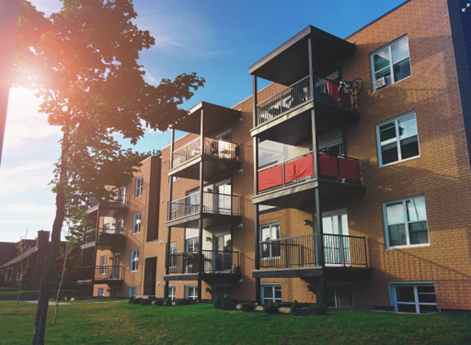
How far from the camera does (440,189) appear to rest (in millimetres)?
12016

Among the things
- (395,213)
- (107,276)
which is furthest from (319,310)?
(107,276)

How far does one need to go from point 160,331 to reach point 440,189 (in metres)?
9.20

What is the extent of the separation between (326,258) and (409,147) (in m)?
4.77

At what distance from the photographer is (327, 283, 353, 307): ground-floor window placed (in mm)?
14234

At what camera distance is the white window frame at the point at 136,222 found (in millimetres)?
32784

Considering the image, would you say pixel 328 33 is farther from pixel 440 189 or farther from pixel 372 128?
pixel 440 189

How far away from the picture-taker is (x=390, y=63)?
46.9 feet

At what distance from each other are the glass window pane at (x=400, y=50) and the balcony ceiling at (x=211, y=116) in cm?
952

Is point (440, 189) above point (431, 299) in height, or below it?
above

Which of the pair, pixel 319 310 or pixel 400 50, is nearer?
pixel 319 310

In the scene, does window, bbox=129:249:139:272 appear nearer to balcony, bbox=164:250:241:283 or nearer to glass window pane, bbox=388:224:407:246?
balcony, bbox=164:250:241:283

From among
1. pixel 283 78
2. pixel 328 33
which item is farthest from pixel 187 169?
pixel 328 33

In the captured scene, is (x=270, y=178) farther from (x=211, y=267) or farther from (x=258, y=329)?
(x=211, y=267)

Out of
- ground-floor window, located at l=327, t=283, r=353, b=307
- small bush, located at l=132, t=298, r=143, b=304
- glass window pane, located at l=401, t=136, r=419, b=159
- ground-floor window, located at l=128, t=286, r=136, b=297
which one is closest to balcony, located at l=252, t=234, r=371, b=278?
ground-floor window, located at l=327, t=283, r=353, b=307
